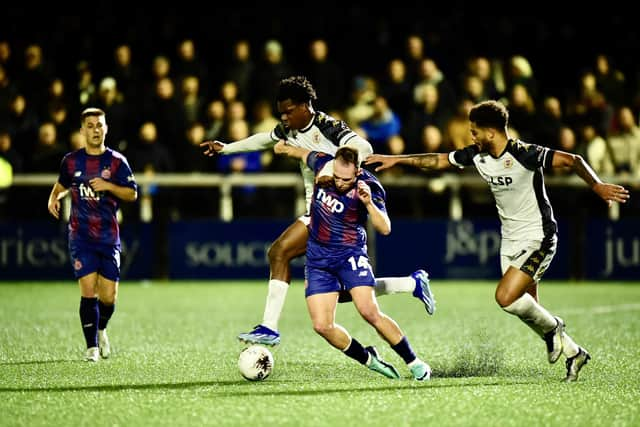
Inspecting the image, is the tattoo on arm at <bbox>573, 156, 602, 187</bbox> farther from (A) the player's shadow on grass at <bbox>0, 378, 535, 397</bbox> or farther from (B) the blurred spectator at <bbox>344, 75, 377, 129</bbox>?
(B) the blurred spectator at <bbox>344, 75, 377, 129</bbox>

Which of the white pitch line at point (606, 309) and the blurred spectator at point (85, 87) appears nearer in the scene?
the white pitch line at point (606, 309)

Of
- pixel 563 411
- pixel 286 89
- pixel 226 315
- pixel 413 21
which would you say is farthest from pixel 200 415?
pixel 413 21

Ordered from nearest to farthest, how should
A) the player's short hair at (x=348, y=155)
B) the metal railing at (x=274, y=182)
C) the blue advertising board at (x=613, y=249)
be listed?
the player's short hair at (x=348, y=155), the metal railing at (x=274, y=182), the blue advertising board at (x=613, y=249)

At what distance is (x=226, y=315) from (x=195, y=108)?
413cm

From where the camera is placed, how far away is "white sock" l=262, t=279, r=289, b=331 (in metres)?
8.20

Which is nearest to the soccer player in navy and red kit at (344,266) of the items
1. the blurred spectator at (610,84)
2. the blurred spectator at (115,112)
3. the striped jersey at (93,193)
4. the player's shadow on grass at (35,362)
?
the striped jersey at (93,193)

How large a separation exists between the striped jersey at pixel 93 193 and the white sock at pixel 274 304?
56.5 inches

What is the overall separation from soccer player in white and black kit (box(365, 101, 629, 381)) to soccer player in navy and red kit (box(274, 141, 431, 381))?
37 centimetres

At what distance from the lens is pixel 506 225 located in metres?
8.05

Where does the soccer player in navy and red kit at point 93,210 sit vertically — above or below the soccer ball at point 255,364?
above

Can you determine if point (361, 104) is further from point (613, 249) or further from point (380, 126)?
point (613, 249)

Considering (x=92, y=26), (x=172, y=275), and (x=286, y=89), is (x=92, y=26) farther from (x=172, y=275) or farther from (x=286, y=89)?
(x=286, y=89)

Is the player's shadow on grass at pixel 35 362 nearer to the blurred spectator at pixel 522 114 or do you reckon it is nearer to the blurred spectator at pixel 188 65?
the blurred spectator at pixel 188 65

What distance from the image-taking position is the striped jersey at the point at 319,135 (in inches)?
327
